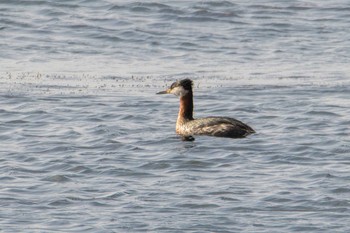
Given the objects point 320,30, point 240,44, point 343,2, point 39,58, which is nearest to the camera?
point 39,58

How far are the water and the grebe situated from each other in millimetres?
281

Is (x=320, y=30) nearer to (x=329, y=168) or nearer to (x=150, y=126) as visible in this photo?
(x=150, y=126)

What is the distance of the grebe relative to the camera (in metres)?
20.8

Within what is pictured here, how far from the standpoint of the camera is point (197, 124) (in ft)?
70.8

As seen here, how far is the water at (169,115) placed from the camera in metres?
15.1

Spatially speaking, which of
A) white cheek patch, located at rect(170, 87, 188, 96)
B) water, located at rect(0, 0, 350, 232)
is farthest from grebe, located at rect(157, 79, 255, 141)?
water, located at rect(0, 0, 350, 232)

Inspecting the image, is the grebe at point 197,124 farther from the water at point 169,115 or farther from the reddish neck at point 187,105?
the water at point 169,115

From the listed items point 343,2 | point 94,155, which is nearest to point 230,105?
point 94,155

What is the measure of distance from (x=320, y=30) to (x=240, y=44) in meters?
2.99

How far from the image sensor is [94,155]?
18938 mm

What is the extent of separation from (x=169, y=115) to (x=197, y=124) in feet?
5.29

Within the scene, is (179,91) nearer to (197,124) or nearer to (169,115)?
(169,115)

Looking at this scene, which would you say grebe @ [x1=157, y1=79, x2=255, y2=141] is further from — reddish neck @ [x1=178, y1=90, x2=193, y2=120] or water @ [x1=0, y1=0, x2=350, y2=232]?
water @ [x1=0, y1=0, x2=350, y2=232]

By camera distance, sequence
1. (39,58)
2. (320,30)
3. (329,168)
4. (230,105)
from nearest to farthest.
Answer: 1. (329,168)
2. (230,105)
3. (39,58)
4. (320,30)
